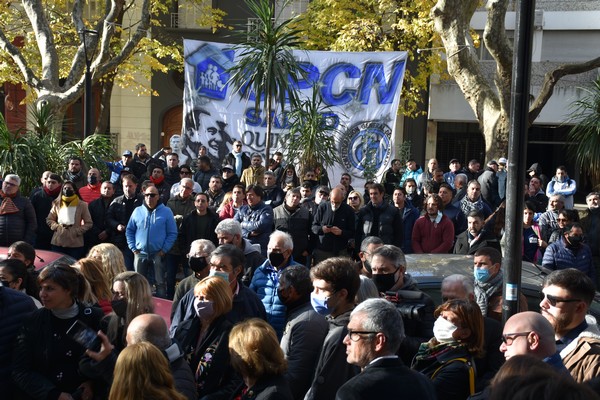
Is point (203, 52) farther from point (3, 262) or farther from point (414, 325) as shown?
point (414, 325)

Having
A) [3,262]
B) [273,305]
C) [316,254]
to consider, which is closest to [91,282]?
[3,262]

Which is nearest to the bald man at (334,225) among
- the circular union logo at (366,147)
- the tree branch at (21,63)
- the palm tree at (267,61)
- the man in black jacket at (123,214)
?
the palm tree at (267,61)

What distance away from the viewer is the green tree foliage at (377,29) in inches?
870

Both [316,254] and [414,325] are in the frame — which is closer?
[414,325]

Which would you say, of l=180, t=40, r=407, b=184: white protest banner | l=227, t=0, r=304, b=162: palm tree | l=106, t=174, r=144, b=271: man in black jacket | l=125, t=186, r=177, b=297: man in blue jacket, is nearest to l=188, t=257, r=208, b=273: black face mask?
l=125, t=186, r=177, b=297: man in blue jacket

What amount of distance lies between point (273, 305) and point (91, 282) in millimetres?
1629

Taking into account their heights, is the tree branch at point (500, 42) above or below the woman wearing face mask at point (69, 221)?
above

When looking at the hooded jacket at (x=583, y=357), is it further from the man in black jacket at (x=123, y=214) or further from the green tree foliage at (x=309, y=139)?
the green tree foliage at (x=309, y=139)

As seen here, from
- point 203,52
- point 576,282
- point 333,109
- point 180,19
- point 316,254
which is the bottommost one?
point 316,254

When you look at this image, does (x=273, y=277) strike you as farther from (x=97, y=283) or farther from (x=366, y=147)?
(x=366, y=147)

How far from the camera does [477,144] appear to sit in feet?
88.8

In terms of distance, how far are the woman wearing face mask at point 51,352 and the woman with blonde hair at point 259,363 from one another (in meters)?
1.14

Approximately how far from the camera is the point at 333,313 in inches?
191

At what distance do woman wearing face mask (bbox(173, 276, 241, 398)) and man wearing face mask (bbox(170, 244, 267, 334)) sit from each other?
1.73 feet
